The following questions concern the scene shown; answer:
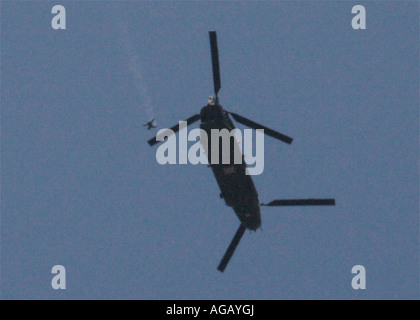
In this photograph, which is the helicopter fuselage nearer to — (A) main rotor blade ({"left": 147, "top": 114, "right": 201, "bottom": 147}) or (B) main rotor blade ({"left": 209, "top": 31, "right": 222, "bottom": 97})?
(A) main rotor blade ({"left": 147, "top": 114, "right": 201, "bottom": 147})

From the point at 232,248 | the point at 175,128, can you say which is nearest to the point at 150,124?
the point at 175,128

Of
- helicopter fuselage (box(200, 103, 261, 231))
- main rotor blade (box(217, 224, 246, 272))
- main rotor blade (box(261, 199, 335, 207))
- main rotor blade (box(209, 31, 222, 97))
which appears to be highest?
main rotor blade (box(209, 31, 222, 97))

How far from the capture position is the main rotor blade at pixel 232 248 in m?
27.2

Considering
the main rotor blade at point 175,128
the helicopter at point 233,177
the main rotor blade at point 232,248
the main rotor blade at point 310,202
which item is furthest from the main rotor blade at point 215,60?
the main rotor blade at point 232,248

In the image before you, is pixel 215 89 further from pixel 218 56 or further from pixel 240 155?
pixel 240 155

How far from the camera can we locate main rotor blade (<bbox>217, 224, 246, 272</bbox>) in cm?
2725

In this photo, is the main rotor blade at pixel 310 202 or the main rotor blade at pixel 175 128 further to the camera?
the main rotor blade at pixel 310 202

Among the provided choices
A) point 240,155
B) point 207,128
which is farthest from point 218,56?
→ point 240,155

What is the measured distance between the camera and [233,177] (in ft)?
81.7

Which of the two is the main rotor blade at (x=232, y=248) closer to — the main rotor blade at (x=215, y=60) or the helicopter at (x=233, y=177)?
the helicopter at (x=233, y=177)

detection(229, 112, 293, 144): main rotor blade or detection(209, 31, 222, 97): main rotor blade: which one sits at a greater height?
detection(209, 31, 222, 97): main rotor blade

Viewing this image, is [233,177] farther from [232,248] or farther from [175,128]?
[232,248]

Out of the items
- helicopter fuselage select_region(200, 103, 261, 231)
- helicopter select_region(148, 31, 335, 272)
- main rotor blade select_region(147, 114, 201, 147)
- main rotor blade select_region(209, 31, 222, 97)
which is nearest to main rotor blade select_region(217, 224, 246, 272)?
helicopter select_region(148, 31, 335, 272)
